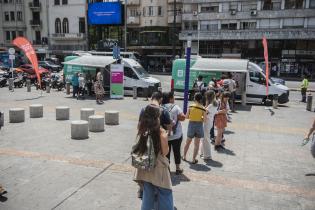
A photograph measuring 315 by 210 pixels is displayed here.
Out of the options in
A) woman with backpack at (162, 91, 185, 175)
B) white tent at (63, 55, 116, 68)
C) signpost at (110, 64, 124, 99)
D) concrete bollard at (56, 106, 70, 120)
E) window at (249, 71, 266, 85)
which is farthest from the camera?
white tent at (63, 55, 116, 68)

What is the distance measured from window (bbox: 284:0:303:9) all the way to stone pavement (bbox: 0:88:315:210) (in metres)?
37.2

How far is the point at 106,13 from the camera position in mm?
45281

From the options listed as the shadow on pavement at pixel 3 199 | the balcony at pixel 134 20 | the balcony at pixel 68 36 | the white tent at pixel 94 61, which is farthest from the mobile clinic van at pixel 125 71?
the balcony at pixel 68 36

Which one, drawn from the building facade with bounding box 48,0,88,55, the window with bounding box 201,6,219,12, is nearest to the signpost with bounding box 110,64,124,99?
the window with bounding box 201,6,219,12

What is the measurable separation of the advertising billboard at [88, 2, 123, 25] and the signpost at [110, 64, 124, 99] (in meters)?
26.5

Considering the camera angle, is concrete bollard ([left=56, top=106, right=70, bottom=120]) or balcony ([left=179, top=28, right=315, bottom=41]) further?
balcony ([left=179, top=28, right=315, bottom=41])

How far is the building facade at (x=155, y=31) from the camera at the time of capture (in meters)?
54.1

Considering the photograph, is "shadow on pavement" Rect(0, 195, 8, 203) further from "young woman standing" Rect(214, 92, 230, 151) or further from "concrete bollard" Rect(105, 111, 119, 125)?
"concrete bollard" Rect(105, 111, 119, 125)

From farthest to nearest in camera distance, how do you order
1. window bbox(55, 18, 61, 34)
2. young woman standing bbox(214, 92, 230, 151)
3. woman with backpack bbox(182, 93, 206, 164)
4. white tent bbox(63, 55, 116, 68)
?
1. window bbox(55, 18, 61, 34)
2. white tent bbox(63, 55, 116, 68)
3. young woman standing bbox(214, 92, 230, 151)
4. woman with backpack bbox(182, 93, 206, 164)

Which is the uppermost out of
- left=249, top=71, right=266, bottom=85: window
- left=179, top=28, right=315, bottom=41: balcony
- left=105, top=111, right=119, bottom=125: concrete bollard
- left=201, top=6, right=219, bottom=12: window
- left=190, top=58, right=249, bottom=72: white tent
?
left=201, top=6, right=219, bottom=12: window

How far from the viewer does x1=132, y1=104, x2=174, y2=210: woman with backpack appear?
4418 millimetres

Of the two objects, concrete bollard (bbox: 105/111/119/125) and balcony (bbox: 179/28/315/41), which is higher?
balcony (bbox: 179/28/315/41)

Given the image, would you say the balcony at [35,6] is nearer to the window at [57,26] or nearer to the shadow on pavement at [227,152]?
the window at [57,26]

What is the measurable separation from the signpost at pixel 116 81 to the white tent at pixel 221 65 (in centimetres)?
420
